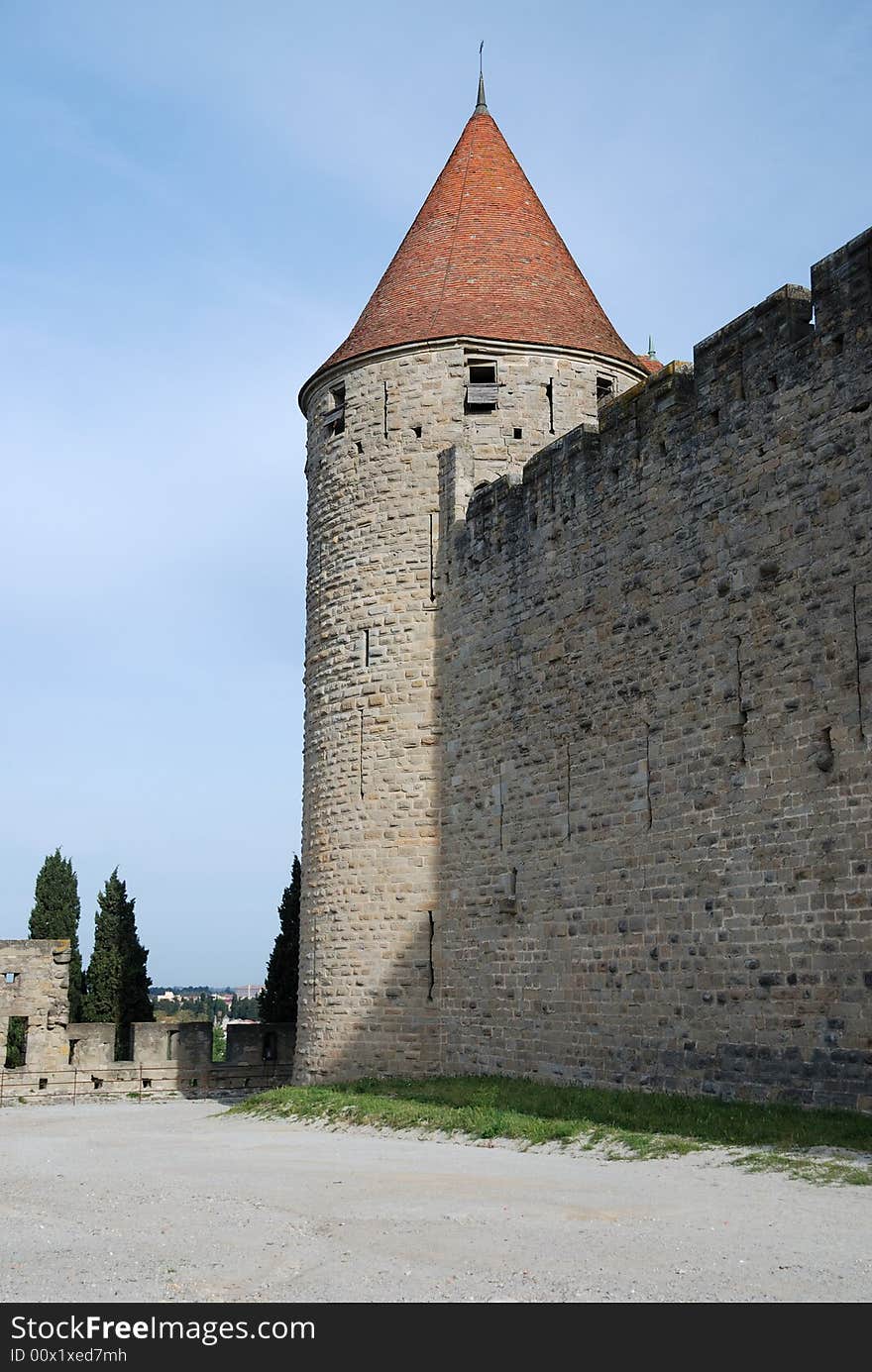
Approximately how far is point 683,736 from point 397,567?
21.0ft

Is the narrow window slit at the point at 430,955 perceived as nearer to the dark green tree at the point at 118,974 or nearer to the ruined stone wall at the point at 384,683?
the ruined stone wall at the point at 384,683

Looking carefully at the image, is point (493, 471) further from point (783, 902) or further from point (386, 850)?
point (783, 902)

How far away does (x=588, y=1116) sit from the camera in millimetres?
11797

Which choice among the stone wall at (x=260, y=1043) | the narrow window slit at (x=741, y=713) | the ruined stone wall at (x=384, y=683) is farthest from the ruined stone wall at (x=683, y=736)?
the stone wall at (x=260, y=1043)

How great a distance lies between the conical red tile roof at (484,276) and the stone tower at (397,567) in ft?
0.14

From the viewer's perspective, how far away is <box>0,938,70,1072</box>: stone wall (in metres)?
22.2

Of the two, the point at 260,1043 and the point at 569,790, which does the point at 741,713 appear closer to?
the point at 569,790

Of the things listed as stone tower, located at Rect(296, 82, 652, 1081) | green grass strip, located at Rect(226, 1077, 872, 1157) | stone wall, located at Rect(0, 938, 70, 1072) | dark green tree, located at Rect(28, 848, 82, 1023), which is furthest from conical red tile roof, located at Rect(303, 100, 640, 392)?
dark green tree, located at Rect(28, 848, 82, 1023)

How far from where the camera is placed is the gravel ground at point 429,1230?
5746 mm

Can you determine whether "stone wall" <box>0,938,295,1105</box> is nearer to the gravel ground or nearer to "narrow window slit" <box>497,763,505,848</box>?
"narrow window slit" <box>497,763,505,848</box>

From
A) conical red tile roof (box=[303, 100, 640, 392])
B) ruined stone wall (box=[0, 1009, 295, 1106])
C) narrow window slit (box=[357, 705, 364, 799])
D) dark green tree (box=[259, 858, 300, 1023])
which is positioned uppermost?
conical red tile roof (box=[303, 100, 640, 392])

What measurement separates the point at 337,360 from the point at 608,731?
8.20 metres

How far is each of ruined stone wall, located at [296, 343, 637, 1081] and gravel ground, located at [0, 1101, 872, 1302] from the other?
5526 millimetres

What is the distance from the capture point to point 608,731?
1429 centimetres
